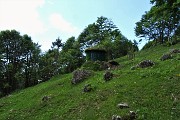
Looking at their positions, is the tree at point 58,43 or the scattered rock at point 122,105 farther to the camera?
the tree at point 58,43

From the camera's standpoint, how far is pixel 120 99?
2705cm

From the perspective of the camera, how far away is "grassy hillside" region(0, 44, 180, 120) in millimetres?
24016

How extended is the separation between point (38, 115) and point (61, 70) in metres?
49.1

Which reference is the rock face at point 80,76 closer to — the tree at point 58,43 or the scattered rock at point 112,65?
the scattered rock at point 112,65

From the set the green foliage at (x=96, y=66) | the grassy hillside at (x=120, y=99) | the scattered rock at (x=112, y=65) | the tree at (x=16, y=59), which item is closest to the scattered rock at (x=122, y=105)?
the grassy hillside at (x=120, y=99)

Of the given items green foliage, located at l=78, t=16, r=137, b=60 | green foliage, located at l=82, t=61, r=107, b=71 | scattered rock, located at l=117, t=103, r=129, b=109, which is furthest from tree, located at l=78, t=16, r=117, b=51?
scattered rock, located at l=117, t=103, r=129, b=109

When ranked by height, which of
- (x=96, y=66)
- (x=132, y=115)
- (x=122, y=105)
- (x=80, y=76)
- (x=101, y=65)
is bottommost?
(x=132, y=115)

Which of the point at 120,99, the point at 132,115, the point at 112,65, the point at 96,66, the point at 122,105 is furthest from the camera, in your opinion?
the point at 96,66

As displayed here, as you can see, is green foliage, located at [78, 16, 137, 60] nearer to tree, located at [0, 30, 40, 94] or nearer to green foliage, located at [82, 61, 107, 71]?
tree, located at [0, 30, 40, 94]

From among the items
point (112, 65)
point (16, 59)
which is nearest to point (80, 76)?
point (112, 65)

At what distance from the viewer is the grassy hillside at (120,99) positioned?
78.8 ft

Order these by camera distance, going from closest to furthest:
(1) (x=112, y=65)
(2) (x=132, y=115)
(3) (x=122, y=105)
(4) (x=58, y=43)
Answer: (2) (x=132, y=115) < (3) (x=122, y=105) < (1) (x=112, y=65) < (4) (x=58, y=43)

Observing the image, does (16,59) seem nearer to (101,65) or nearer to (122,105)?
(101,65)

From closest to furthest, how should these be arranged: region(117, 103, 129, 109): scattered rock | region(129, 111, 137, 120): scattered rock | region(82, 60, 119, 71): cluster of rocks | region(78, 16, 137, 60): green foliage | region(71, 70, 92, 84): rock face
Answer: region(129, 111, 137, 120): scattered rock, region(117, 103, 129, 109): scattered rock, region(71, 70, 92, 84): rock face, region(82, 60, 119, 71): cluster of rocks, region(78, 16, 137, 60): green foliage
